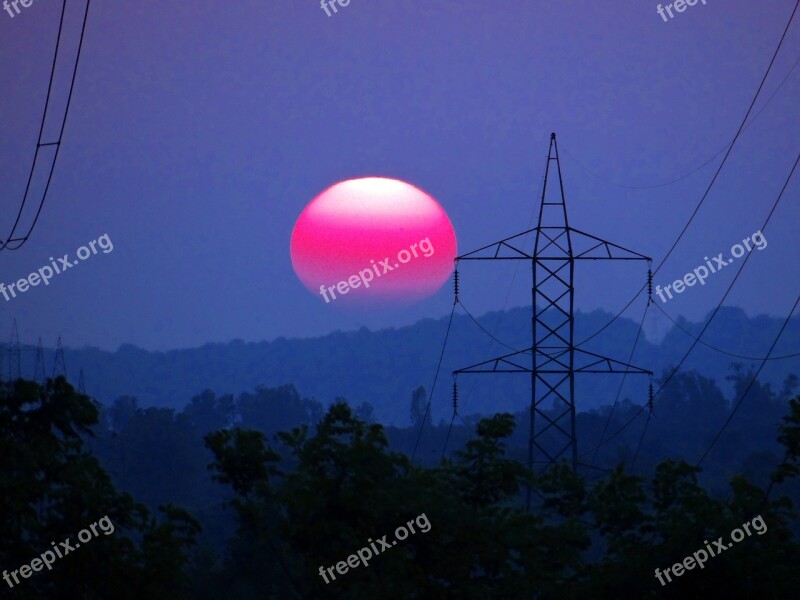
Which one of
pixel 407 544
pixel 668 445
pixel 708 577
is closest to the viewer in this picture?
pixel 708 577

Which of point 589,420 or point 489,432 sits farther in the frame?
point 589,420

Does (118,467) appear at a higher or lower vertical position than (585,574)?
higher

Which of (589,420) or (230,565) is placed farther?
(589,420)

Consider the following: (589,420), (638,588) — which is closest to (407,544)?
(638,588)

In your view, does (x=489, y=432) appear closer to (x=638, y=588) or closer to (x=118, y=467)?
(x=638, y=588)

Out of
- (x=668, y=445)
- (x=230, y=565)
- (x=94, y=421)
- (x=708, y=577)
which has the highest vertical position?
(x=668, y=445)

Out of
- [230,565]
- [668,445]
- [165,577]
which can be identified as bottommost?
[165,577]

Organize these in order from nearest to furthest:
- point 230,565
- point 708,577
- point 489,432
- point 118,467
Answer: point 708,577 → point 489,432 → point 230,565 → point 118,467

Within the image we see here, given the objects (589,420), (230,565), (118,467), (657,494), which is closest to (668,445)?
(589,420)

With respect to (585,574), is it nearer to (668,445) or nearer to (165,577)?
(165,577)
